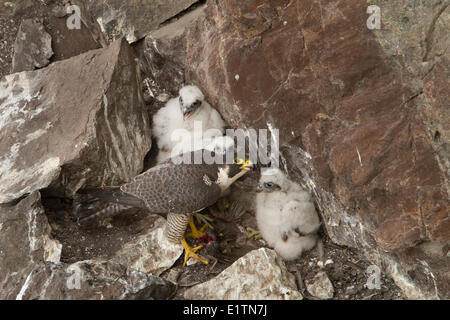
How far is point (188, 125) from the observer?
525cm

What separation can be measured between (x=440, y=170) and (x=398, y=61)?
0.87m

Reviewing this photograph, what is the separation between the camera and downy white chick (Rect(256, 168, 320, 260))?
15.3 ft

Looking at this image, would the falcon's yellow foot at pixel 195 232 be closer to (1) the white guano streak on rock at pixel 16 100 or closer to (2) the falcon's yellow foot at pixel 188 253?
(2) the falcon's yellow foot at pixel 188 253

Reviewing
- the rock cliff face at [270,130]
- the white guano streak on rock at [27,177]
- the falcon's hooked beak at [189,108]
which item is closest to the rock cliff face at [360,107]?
the rock cliff face at [270,130]

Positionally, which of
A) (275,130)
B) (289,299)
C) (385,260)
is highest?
(275,130)

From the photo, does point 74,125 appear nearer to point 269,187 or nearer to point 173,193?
point 173,193

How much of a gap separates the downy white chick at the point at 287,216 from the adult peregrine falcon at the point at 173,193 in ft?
1.01

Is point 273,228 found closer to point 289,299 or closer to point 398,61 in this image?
point 289,299

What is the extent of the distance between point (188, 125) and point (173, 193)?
97cm

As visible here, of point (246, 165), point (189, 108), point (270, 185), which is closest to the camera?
point (270, 185)

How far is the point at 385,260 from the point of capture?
4.28 m

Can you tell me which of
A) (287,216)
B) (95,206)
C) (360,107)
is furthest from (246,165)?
(95,206)

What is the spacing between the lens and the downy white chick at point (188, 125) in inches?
200

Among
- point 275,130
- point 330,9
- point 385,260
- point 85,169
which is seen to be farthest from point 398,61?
point 85,169
